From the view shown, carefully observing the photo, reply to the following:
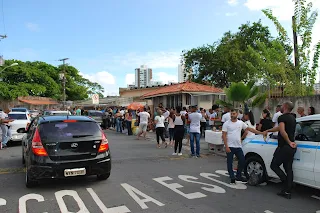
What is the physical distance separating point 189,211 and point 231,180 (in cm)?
196

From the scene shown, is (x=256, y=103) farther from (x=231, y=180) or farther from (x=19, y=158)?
(x=19, y=158)

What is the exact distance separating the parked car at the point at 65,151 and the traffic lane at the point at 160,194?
400mm

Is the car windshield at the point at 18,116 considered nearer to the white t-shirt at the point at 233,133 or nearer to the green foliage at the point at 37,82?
the white t-shirt at the point at 233,133

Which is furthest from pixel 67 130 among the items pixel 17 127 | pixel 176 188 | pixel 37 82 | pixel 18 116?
pixel 37 82

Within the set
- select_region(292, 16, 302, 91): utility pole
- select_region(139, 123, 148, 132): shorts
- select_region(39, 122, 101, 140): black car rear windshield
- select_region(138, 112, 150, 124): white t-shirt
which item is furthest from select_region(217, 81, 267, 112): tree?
select_region(39, 122, 101, 140): black car rear windshield

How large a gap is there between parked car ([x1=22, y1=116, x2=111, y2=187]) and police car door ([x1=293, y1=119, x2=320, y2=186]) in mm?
3826

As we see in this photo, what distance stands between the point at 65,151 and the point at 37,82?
167 ft

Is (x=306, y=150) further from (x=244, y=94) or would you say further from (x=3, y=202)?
(x=244, y=94)

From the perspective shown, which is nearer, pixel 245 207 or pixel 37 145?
pixel 245 207

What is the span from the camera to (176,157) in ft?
31.8

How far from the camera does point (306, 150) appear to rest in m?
5.24

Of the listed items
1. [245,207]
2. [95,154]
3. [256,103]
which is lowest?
[245,207]

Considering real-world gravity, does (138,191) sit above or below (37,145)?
below

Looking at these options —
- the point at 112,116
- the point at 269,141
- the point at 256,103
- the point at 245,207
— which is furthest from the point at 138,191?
the point at 112,116
